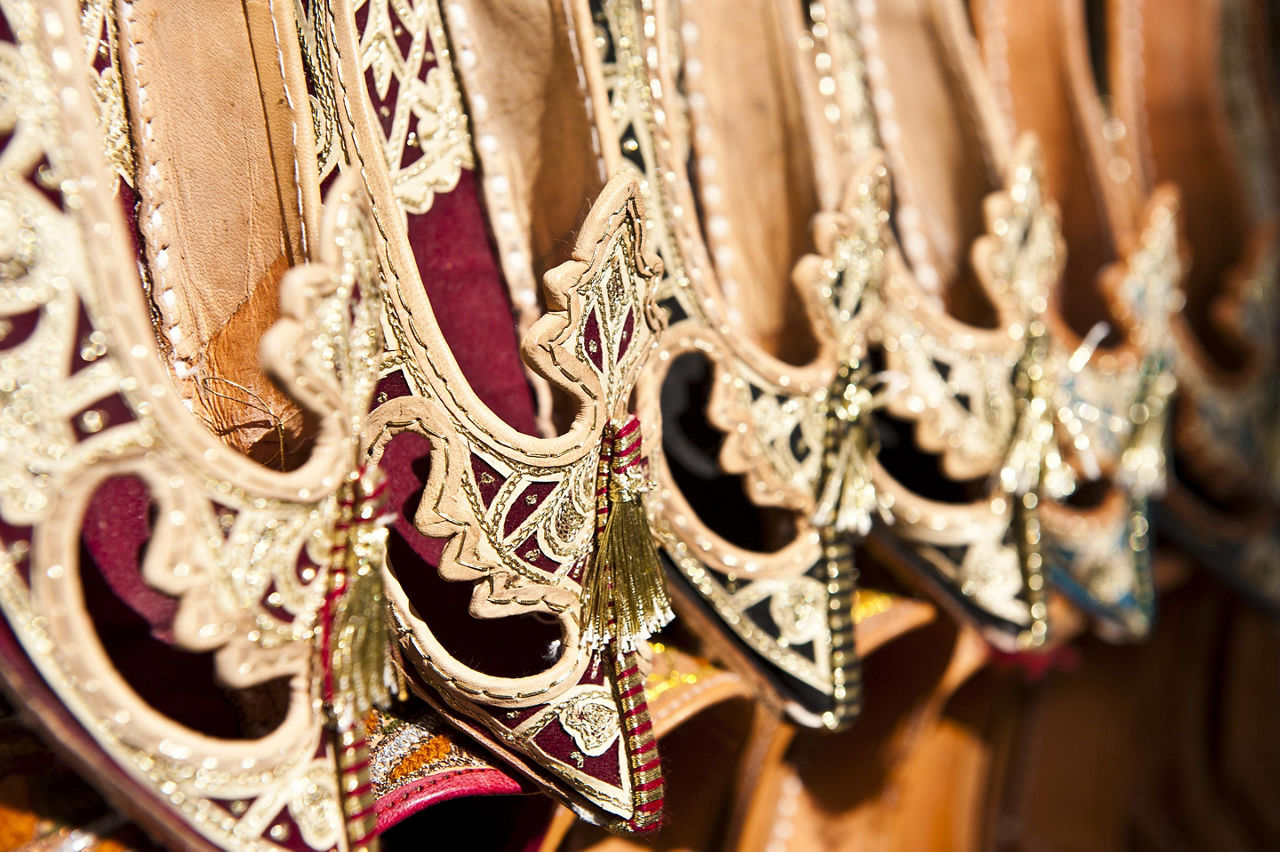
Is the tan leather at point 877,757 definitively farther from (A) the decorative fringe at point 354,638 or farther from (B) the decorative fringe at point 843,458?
(A) the decorative fringe at point 354,638

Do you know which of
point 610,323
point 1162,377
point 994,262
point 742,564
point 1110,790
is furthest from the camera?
point 1110,790

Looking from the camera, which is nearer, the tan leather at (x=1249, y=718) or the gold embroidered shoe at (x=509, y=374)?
Result: the gold embroidered shoe at (x=509, y=374)

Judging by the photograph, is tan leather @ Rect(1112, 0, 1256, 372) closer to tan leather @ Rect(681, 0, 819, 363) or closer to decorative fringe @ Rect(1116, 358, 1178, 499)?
decorative fringe @ Rect(1116, 358, 1178, 499)

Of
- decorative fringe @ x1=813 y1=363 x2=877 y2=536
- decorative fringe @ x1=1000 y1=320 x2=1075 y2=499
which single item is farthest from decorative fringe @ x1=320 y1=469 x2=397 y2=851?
decorative fringe @ x1=1000 y1=320 x2=1075 y2=499

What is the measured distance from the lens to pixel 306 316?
31 cm

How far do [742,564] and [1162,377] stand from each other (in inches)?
18.7

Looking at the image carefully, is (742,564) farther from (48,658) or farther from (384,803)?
(48,658)

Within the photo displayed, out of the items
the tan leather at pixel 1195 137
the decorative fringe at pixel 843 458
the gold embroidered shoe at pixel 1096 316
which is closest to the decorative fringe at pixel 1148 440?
the gold embroidered shoe at pixel 1096 316

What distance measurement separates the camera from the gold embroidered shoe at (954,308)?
2.02ft

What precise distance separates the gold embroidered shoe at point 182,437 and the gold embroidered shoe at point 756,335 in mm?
172

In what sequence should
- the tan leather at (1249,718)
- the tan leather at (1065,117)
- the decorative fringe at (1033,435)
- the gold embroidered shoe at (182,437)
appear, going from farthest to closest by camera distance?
the tan leather at (1249,718) → the tan leather at (1065,117) → the decorative fringe at (1033,435) → the gold embroidered shoe at (182,437)

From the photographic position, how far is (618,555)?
0.42 metres

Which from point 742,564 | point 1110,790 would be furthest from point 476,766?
point 1110,790

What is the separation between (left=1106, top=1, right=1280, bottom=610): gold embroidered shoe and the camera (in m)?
0.90
